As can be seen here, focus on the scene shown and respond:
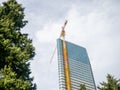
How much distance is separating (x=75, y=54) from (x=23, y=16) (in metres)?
159

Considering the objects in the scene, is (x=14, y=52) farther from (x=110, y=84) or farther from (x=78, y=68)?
(x=78, y=68)

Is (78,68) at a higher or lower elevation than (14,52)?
higher

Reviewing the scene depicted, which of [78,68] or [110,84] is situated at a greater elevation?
[78,68]

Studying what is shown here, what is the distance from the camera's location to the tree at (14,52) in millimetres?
21283

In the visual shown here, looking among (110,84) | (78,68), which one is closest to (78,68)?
(78,68)

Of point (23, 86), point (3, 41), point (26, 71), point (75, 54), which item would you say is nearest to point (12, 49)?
point (3, 41)

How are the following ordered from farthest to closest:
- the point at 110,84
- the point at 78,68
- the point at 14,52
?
the point at 78,68
the point at 110,84
the point at 14,52

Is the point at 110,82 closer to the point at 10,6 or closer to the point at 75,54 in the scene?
the point at 10,6

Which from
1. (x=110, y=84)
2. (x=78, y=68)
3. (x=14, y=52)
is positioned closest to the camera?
(x=14, y=52)

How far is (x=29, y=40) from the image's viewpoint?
31.5m

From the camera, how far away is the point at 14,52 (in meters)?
24.4

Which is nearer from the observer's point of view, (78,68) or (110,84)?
(110,84)

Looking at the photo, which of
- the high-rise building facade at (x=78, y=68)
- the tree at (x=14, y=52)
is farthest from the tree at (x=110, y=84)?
the high-rise building facade at (x=78, y=68)

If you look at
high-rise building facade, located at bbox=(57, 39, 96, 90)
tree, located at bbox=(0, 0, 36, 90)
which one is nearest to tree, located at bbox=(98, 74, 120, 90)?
tree, located at bbox=(0, 0, 36, 90)
